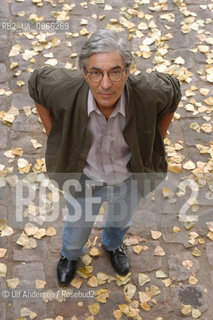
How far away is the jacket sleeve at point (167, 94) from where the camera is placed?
2381 millimetres

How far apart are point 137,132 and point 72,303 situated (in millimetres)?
1677

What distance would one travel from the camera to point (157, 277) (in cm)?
361

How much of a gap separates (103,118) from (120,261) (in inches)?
63.3

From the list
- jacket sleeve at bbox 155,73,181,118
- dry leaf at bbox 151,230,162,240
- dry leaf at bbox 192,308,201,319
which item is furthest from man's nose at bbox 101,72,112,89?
dry leaf at bbox 192,308,201,319

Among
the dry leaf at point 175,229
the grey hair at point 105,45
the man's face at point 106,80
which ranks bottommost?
the dry leaf at point 175,229

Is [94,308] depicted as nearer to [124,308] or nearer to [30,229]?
[124,308]

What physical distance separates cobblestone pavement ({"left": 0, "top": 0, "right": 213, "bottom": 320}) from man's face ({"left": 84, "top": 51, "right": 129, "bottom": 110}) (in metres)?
1.85

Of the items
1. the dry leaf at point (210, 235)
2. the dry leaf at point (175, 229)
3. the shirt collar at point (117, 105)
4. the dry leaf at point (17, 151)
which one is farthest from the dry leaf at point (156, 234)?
the shirt collar at point (117, 105)

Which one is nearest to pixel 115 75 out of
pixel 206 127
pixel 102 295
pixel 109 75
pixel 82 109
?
pixel 109 75

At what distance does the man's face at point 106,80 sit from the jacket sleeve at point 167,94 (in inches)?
10.9

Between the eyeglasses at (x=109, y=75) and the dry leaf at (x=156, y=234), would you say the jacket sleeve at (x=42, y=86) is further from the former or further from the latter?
the dry leaf at (x=156, y=234)

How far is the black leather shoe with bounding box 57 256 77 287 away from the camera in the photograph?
3475 millimetres

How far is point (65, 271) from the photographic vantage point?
348 cm

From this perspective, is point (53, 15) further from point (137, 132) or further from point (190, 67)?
point (137, 132)
